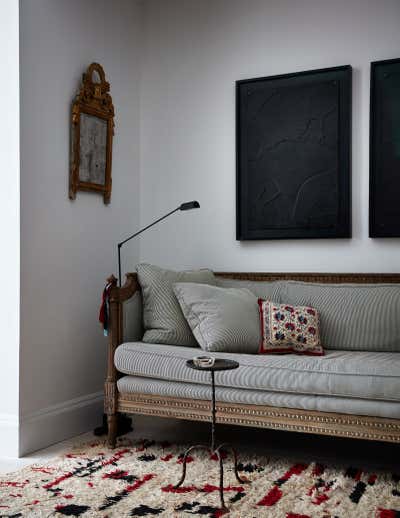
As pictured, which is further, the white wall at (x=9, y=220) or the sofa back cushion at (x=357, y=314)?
the sofa back cushion at (x=357, y=314)

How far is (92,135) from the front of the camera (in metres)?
3.65

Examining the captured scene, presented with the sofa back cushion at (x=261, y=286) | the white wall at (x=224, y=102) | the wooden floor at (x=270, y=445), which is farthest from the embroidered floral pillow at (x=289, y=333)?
the white wall at (x=224, y=102)

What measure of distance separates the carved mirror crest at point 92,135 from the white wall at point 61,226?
0.05 meters

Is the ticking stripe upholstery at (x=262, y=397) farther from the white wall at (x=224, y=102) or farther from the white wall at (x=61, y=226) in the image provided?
the white wall at (x=224, y=102)

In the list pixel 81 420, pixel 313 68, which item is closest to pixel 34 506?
pixel 81 420

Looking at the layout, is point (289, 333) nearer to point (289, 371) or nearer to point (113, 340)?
A: point (289, 371)

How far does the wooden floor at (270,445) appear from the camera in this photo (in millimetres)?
2883

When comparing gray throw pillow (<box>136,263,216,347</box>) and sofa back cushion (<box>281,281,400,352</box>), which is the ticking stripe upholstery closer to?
gray throw pillow (<box>136,263,216,347</box>)

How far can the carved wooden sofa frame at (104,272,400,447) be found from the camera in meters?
2.61

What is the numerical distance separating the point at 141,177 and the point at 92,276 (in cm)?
93

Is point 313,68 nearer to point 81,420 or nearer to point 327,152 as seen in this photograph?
point 327,152

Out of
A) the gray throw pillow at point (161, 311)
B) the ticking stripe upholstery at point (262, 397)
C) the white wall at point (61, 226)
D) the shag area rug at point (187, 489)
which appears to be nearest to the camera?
the shag area rug at point (187, 489)

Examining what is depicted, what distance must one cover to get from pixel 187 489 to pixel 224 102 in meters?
2.50

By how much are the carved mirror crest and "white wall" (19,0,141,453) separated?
0.05 meters
